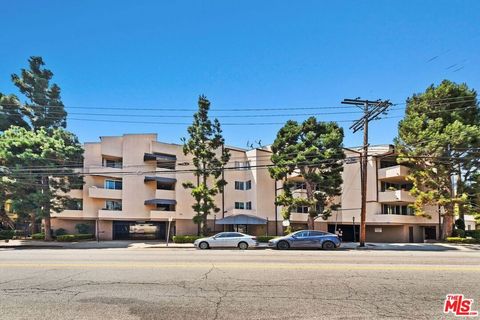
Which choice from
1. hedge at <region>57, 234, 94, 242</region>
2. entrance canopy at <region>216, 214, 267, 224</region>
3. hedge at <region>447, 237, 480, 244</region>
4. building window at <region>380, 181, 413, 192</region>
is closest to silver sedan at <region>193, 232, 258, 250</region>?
entrance canopy at <region>216, 214, 267, 224</region>

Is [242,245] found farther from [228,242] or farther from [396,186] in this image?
[396,186]

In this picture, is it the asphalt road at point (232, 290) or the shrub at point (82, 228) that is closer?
the asphalt road at point (232, 290)

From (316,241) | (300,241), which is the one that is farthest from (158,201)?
(316,241)

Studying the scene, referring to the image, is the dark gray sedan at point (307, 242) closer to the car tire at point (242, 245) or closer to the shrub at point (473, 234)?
the car tire at point (242, 245)

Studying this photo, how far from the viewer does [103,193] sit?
35.3 metres

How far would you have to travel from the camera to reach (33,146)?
3092cm

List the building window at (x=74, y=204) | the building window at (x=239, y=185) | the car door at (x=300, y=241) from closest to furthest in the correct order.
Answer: the car door at (x=300, y=241) < the building window at (x=74, y=204) < the building window at (x=239, y=185)

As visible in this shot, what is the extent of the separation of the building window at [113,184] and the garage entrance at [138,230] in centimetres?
360

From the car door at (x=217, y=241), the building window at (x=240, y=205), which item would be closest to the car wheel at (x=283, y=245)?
the car door at (x=217, y=241)

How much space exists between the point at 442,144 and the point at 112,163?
31.2 m

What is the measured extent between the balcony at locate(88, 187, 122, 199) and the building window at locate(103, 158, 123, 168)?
2.56 m

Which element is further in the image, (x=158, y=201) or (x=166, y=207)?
(x=166, y=207)

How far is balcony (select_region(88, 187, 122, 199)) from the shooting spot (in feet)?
114

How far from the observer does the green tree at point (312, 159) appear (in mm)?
29984
